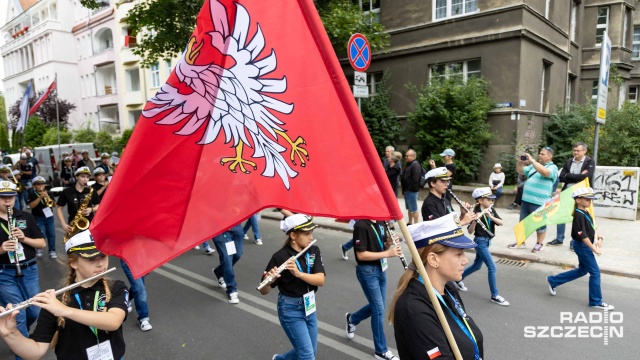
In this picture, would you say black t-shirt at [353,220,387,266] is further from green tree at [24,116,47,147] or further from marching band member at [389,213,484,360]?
green tree at [24,116,47,147]

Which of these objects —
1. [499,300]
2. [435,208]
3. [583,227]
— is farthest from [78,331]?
[583,227]

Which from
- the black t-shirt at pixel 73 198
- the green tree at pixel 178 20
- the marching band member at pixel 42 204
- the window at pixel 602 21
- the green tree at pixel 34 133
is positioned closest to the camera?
the black t-shirt at pixel 73 198

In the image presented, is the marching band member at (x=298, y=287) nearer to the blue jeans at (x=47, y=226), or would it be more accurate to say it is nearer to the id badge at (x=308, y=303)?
the id badge at (x=308, y=303)

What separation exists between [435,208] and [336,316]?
2032mm

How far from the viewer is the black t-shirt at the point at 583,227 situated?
18.3 feet

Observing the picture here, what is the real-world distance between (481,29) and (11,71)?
6647 centimetres

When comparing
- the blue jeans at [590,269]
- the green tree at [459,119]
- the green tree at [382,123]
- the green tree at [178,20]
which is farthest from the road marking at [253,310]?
the green tree at [382,123]

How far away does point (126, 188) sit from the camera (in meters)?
2.49

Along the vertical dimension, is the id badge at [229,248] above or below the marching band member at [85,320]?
below

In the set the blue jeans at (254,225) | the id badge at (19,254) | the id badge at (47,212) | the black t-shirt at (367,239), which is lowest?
the blue jeans at (254,225)

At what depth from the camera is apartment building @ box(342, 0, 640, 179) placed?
49.0 feet

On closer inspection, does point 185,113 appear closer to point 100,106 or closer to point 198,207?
point 198,207

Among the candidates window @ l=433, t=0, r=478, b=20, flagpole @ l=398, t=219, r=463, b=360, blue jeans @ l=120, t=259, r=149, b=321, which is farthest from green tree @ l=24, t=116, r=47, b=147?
flagpole @ l=398, t=219, r=463, b=360

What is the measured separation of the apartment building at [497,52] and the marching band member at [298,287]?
1321 centimetres
